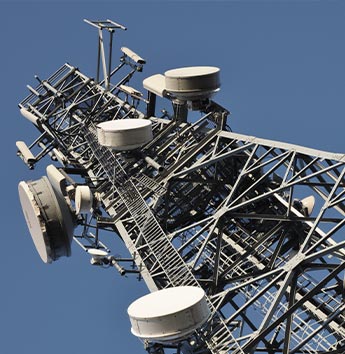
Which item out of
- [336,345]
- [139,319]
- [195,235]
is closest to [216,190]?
[195,235]

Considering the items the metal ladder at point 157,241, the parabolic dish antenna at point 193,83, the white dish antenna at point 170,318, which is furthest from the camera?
the parabolic dish antenna at point 193,83

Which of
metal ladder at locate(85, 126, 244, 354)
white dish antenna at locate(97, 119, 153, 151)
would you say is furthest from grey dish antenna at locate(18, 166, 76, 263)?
white dish antenna at locate(97, 119, 153, 151)

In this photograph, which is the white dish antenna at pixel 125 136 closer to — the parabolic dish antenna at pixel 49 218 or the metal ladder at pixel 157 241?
the metal ladder at pixel 157 241

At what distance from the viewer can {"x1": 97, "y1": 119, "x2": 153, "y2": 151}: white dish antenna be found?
40219 millimetres

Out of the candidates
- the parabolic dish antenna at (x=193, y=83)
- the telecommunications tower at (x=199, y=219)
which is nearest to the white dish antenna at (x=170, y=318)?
the telecommunications tower at (x=199, y=219)

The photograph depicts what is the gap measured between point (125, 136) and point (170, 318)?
1277cm

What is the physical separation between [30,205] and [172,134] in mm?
8921

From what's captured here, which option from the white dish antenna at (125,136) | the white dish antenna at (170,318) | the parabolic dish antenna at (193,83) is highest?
the parabolic dish antenna at (193,83)

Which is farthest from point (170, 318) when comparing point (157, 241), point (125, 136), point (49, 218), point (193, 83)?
point (193, 83)

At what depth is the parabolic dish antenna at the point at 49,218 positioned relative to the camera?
35969mm

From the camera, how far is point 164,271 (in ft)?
111

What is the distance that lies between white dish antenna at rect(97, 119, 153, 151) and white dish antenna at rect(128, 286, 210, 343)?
1168cm

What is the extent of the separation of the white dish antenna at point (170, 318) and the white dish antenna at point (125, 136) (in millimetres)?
11680

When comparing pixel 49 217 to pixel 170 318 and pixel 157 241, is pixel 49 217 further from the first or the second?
pixel 170 318
